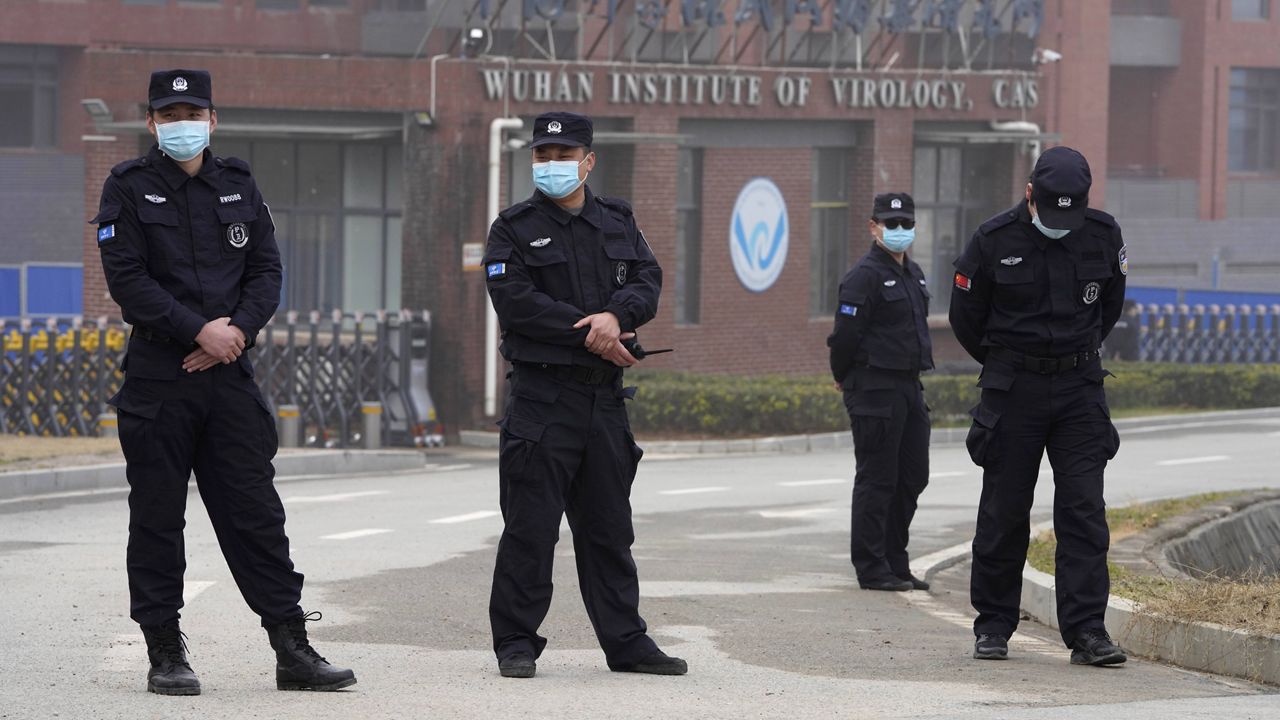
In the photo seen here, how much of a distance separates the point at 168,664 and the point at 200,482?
632mm

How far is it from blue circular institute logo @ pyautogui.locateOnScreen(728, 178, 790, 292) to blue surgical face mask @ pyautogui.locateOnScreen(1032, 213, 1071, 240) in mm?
18855

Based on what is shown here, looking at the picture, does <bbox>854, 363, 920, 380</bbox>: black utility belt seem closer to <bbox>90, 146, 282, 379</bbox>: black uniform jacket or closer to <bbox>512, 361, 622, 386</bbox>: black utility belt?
<bbox>512, 361, 622, 386</bbox>: black utility belt

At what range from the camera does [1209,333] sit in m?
34.4

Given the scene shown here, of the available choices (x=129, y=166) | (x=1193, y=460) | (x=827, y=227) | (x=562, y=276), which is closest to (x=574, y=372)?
(x=562, y=276)

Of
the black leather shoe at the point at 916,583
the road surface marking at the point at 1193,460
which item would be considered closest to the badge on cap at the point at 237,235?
the black leather shoe at the point at 916,583

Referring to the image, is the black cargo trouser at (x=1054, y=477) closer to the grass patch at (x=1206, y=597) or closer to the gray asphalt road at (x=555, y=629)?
the gray asphalt road at (x=555, y=629)

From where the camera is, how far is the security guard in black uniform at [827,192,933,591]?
11.2 metres

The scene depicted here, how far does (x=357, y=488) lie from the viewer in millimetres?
17078

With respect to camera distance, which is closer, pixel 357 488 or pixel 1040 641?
pixel 1040 641

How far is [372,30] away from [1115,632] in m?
38.3

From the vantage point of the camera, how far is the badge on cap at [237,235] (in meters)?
7.20

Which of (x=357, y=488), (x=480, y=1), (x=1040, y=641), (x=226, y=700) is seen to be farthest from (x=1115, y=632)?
(x=480, y=1)

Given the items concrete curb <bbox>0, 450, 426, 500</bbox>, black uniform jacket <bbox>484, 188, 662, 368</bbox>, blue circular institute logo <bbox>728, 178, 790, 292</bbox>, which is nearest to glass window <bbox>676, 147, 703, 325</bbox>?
blue circular institute logo <bbox>728, 178, 790, 292</bbox>

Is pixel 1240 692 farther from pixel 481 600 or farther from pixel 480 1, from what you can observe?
pixel 480 1
